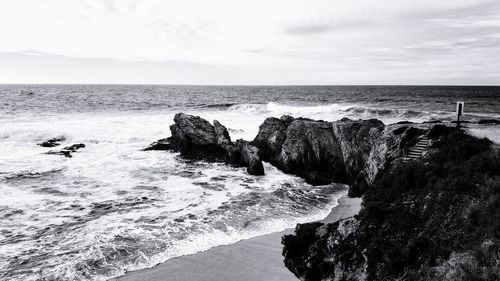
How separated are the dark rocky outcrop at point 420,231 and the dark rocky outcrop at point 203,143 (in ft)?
50.2

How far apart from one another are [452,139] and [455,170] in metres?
3.66

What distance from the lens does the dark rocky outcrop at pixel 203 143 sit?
25.7 metres

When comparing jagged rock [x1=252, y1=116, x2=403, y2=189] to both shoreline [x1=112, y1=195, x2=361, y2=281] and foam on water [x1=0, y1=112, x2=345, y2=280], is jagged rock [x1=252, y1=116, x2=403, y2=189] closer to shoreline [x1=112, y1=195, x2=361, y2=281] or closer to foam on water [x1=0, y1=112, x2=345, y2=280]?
foam on water [x1=0, y1=112, x2=345, y2=280]

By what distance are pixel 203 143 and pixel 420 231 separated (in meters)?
21.7

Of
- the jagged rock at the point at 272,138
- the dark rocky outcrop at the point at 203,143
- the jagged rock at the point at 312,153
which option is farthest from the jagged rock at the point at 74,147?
the jagged rock at the point at 312,153

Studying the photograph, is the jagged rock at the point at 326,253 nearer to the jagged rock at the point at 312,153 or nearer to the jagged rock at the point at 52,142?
the jagged rock at the point at 312,153

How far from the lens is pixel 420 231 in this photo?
8086 millimetres

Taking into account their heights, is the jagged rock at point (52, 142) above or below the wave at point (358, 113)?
below

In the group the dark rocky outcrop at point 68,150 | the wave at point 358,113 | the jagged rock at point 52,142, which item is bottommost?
the dark rocky outcrop at point 68,150

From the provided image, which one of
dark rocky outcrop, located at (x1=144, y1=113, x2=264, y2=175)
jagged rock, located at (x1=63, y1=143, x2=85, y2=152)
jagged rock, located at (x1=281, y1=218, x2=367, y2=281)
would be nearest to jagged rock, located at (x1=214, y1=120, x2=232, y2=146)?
dark rocky outcrop, located at (x1=144, y1=113, x2=264, y2=175)

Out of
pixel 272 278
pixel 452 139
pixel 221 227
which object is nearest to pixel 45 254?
pixel 221 227

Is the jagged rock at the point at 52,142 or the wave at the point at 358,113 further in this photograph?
the wave at the point at 358,113

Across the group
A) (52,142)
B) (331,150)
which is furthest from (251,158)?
(52,142)

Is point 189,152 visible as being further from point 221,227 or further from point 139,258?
point 139,258
